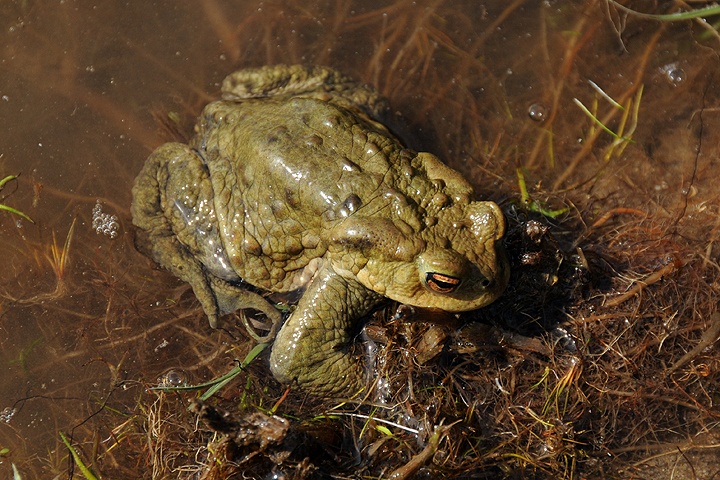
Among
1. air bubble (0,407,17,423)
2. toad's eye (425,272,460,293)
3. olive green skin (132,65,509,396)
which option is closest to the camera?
toad's eye (425,272,460,293)

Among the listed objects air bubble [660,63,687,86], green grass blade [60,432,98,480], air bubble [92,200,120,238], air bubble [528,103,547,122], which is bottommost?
green grass blade [60,432,98,480]

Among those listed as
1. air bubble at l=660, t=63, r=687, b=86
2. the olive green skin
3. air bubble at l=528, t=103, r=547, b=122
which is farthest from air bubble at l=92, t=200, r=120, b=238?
air bubble at l=660, t=63, r=687, b=86

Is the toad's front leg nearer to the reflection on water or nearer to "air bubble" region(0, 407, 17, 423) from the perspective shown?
the reflection on water

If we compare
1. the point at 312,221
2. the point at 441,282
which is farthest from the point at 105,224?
the point at 441,282

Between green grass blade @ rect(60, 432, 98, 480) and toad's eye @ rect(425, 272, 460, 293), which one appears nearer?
toad's eye @ rect(425, 272, 460, 293)

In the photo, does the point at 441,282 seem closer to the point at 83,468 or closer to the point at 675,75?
the point at 83,468

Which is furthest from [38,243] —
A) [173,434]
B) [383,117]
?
[383,117]
